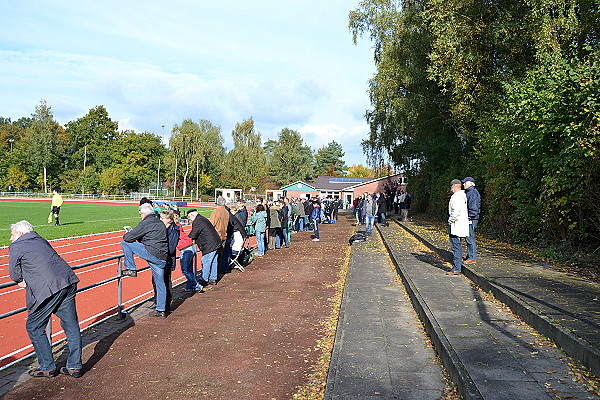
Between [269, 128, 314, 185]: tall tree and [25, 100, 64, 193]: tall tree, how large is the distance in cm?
3849

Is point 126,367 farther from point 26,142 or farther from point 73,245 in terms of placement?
point 26,142

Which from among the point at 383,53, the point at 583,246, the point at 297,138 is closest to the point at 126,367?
the point at 583,246

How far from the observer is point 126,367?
5641mm

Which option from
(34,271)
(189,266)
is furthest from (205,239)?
(34,271)

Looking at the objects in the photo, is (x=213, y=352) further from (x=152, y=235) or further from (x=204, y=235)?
(x=204, y=235)

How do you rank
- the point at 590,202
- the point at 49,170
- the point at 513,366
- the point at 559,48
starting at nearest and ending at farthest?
the point at 513,366, the point at 590,202, the point at 559,48, the point at 49,170

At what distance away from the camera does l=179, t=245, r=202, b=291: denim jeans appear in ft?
32.8

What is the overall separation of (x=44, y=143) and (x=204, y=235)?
7867 cm

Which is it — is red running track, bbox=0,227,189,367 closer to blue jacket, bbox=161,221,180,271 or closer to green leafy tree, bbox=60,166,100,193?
blue jacket, bbox=161,221,180,271

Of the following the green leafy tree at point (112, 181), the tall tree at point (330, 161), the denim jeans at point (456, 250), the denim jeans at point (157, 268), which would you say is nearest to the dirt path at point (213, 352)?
the denim jeans at point (157, 268)

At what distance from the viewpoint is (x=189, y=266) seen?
1000 centimetres

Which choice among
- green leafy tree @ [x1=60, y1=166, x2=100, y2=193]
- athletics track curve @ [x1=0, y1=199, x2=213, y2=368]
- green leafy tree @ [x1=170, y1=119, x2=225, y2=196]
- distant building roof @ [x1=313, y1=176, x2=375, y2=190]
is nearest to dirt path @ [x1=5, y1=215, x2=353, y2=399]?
athletics track curve @ [x1=0, y1=199, x2=213, y2=368]

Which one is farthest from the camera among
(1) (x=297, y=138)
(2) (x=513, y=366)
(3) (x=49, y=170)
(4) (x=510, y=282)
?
(1) (x=297, y=138)

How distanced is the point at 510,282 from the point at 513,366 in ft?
12.4
